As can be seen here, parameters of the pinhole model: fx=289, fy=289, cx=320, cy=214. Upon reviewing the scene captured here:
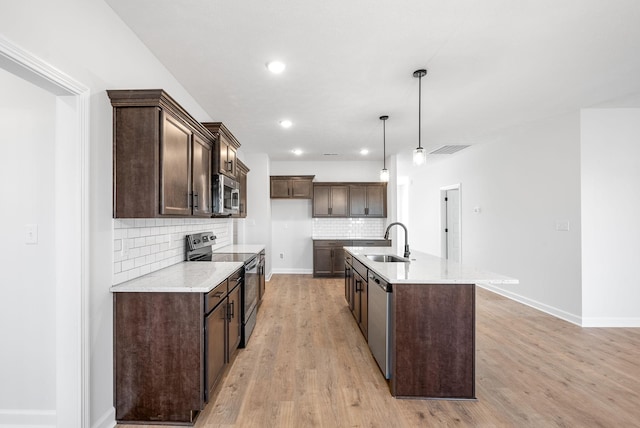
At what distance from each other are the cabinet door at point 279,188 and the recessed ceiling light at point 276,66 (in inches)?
150

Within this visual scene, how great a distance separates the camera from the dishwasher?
7.30 ft

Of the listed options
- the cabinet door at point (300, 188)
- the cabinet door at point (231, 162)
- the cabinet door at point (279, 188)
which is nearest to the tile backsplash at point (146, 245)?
the cabinet door at point (231, 162)

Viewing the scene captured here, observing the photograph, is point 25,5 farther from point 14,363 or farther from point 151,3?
point 14,363

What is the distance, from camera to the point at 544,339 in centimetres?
319

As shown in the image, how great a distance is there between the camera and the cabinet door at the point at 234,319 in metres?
2.47

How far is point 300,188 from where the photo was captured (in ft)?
21.1

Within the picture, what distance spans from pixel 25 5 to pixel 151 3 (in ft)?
2.25

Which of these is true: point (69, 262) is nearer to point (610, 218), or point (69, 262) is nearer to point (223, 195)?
point (223, 195)

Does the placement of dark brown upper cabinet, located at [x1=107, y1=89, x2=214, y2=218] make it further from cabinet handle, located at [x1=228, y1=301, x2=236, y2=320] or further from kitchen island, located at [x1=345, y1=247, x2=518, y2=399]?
kitchen island, located at [x1=345, y1=247, x2=518, y2=399]

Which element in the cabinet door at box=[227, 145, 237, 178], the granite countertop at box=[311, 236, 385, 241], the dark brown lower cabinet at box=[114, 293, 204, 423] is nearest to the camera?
the dark brown lower cabinet at box=[114, 293, 204, 423]

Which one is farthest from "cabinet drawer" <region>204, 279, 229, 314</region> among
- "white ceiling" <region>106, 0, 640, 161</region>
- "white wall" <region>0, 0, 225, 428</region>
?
"white ceiling" <region>106, 0, 640, 161</region>

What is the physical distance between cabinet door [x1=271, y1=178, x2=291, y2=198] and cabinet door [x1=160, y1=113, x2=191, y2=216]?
3.98m

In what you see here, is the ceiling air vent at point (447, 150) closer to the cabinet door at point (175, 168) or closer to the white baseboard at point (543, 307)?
the white baseboard at point (543, 307)

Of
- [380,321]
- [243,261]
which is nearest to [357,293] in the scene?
[380,321]
